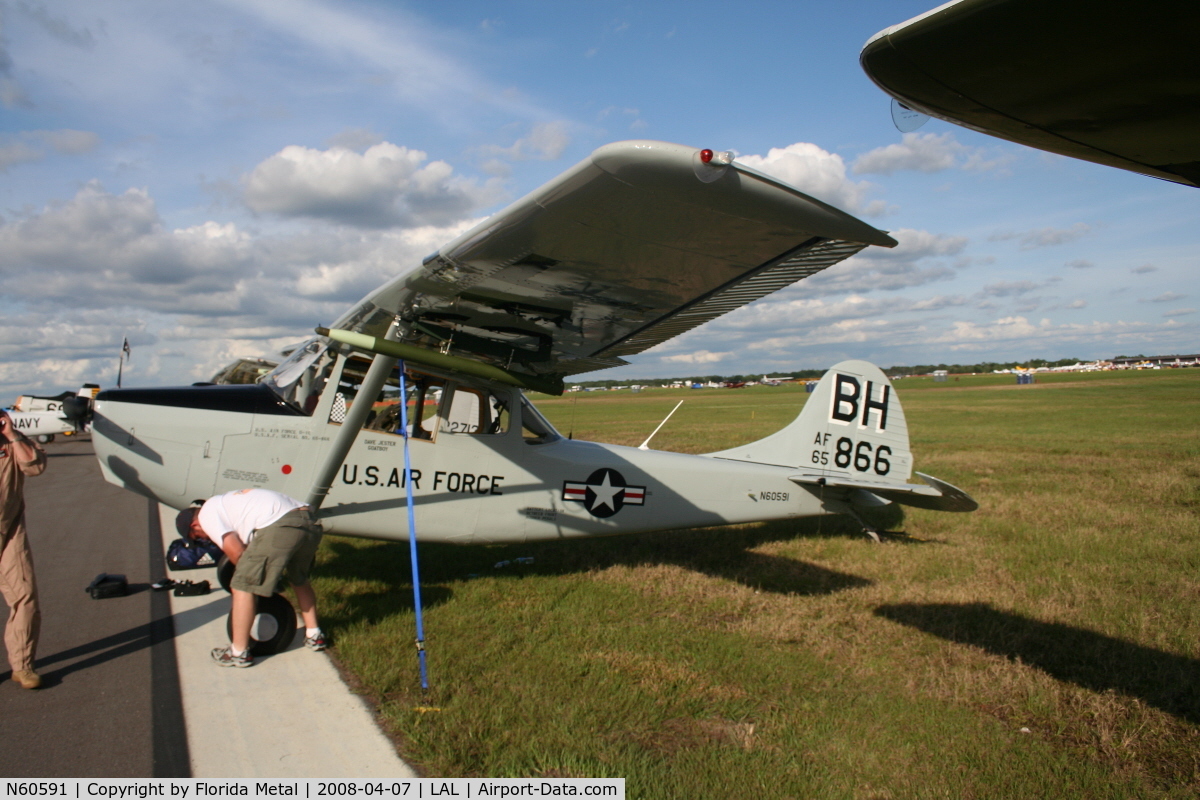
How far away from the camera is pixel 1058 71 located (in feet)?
4.85

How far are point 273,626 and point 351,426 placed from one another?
59.8 inches

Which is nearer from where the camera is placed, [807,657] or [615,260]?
[615,260]

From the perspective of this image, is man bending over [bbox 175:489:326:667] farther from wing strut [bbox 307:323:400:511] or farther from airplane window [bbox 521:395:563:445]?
airplane window [bbox 521:395:563:445]

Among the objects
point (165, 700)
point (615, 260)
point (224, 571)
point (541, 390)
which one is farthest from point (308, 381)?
point (615, 260)

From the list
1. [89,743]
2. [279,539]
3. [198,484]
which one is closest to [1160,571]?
[279,539]

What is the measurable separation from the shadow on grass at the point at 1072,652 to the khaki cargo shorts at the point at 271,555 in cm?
465

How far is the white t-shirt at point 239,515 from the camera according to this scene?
4062 mm

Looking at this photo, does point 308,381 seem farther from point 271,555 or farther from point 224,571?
point 271,555

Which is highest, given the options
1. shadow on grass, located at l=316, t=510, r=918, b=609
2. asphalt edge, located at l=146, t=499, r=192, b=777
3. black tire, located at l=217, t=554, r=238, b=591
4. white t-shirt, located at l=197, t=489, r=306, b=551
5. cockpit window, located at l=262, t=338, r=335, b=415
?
cockpit window, located at l=262, t=338, r=335, b=415

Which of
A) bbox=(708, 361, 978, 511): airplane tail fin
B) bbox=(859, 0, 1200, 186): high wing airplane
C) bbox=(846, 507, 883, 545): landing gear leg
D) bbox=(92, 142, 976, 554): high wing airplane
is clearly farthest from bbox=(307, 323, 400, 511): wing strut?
bbox=(846, 507, 883, 545): landing gear leg

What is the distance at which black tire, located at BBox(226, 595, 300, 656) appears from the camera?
13.9 ft

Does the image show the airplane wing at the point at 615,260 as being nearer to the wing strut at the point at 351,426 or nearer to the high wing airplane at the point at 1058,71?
the wing strut at the point at 351,426

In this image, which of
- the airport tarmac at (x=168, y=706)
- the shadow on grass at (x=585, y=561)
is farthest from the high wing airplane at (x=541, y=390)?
the airport tarmac at (x=168, y=706)

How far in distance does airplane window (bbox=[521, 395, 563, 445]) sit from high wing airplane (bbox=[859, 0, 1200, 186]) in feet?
16.4
